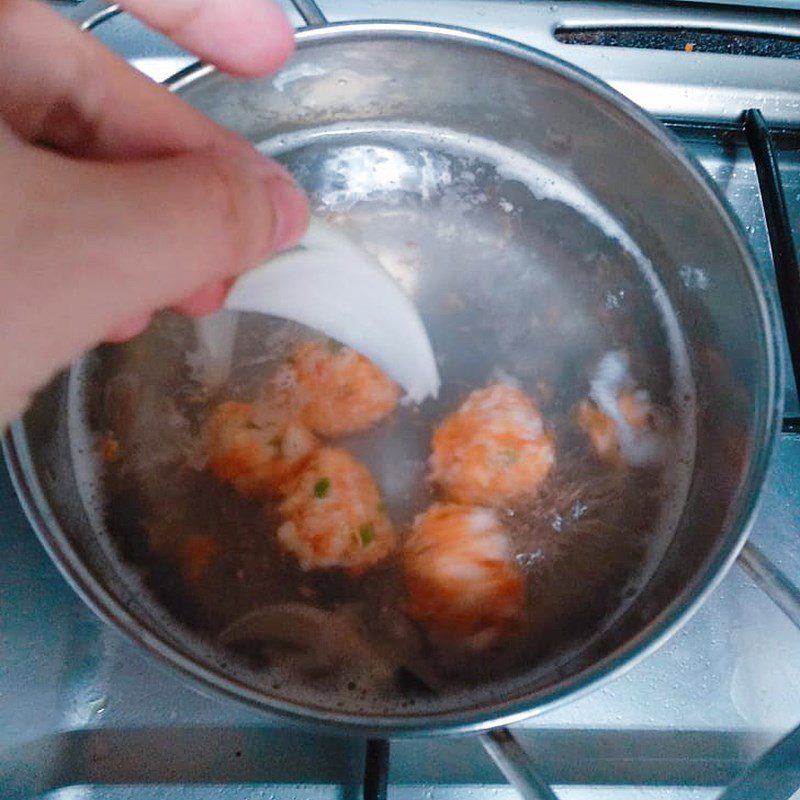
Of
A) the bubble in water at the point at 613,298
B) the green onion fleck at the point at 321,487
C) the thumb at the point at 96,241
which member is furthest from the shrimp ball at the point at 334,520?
the bubble in water at the point at 613,298

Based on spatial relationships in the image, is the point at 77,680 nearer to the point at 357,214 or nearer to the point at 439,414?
the point at 439,414

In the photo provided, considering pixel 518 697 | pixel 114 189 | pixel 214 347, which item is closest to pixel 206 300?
pixel 214 347

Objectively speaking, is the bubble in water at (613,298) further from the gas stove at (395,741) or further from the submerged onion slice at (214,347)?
the submerged onion slice at (214,347)

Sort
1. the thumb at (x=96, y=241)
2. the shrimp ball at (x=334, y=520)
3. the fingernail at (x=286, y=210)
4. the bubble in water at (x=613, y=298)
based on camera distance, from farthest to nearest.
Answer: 1. the bubble in water at (x=613, y=298)
2. the shrimp ball at (x=334, y=520)
3. the fingernail at (x=286, y=210)
4. the thumb at (x=96, y=241)

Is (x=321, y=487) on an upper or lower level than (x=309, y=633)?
upper

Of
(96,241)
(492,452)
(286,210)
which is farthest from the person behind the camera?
(492,452)

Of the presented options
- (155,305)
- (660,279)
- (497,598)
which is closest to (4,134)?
(155,305)

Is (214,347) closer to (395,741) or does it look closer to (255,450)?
(255,450)

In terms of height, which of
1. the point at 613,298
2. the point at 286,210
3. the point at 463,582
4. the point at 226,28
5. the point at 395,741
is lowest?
the point at 395,741
